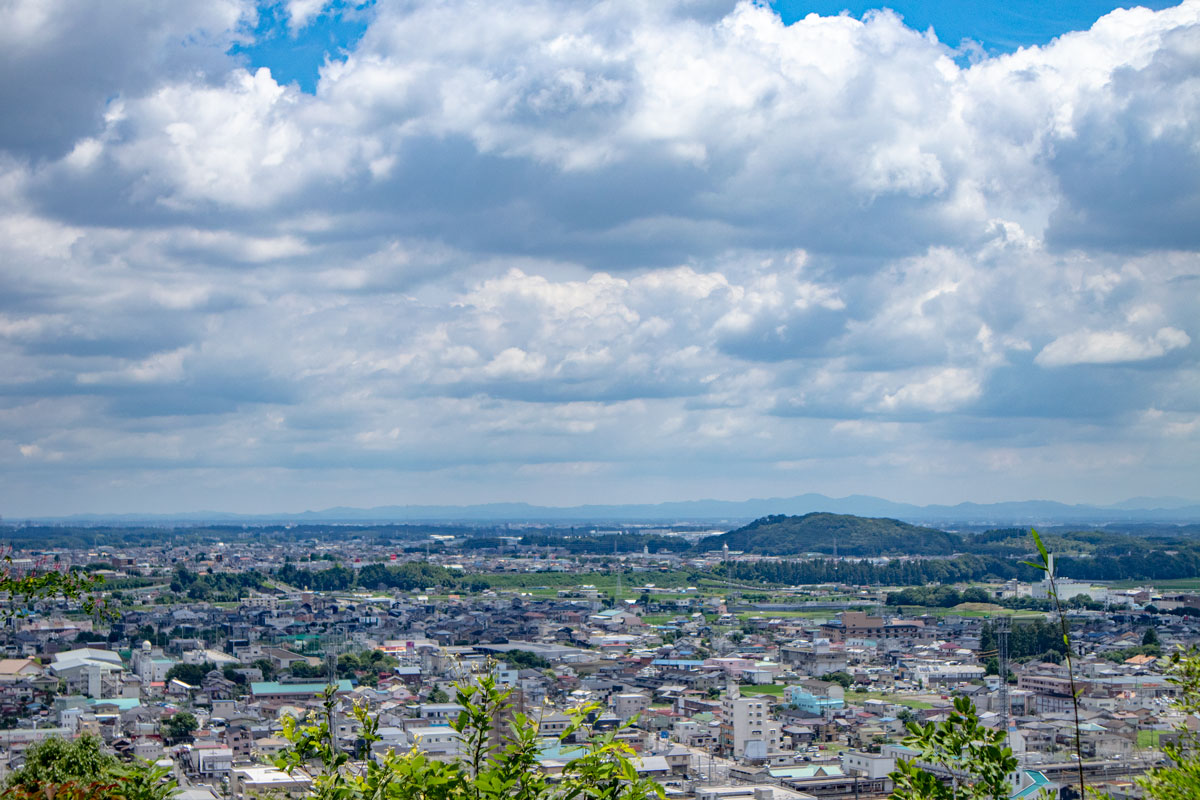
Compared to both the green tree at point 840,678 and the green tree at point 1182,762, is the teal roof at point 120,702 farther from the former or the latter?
the green tree at point 1182,762

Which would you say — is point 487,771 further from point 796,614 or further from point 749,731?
point 796,614

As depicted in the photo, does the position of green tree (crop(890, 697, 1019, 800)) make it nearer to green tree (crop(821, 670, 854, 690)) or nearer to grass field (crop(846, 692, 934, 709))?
grass field (crop(846, 692, 934, 709))

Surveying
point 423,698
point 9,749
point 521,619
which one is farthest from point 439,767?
point 521,619

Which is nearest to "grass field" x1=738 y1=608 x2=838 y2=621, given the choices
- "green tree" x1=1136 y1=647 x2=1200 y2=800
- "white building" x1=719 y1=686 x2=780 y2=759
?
"white building" x1=719 y1=686 x2=780 y2=759

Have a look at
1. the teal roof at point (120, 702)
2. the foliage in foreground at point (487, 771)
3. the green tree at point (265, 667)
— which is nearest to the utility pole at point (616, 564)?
the green tree at point (265, 667)

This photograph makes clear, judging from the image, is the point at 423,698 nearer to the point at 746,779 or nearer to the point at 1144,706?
the point at 746,779

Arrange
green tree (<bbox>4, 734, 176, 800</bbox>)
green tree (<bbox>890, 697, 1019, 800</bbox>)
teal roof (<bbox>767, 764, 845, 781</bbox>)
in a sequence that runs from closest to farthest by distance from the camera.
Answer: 1. green tree (<bbox>4, 734, 176, 800</bbox>)
2. green tree (<bbox>890, 697, 1019, 800</bbox>)
3. teal roof (<bbox>767, 764, 845, 781</bbox>)
